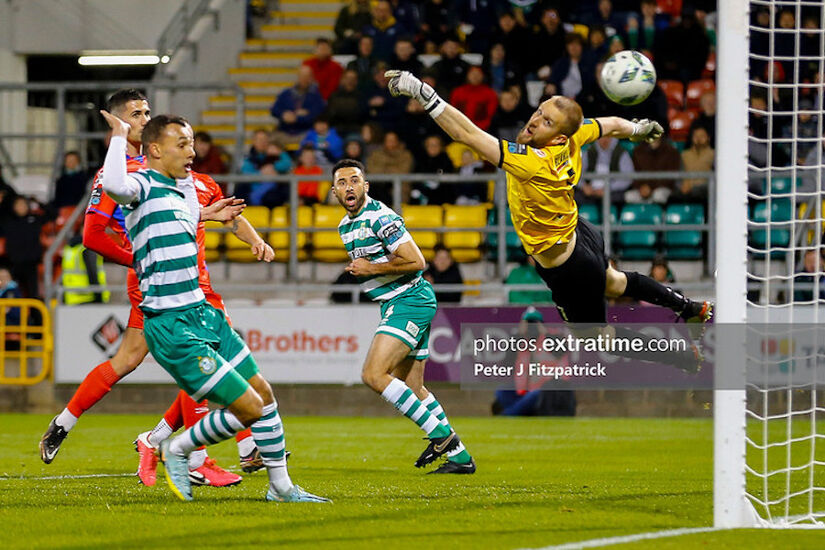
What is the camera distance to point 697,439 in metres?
12.2

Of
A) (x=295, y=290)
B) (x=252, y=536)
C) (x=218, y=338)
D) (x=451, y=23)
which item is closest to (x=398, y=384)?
(x=218, y=338)

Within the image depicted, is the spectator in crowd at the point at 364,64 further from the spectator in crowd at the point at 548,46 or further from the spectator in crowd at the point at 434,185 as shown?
the spectator in crowd at the point at 548,46

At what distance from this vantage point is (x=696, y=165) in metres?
16.0

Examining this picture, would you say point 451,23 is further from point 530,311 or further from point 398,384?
point 398,384

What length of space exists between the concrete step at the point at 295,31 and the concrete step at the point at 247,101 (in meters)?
1.52

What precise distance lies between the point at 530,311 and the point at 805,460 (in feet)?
16.2

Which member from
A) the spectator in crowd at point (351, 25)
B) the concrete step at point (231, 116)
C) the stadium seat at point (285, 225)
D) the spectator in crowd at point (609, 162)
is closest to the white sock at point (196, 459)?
the stadium seat at point (285, 225)

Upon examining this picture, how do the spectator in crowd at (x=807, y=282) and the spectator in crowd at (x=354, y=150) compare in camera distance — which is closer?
the spectator in crowd at (x=807, y=282)

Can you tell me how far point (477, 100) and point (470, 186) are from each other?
1.26m

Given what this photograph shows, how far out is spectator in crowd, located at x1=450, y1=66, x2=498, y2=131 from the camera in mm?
17062

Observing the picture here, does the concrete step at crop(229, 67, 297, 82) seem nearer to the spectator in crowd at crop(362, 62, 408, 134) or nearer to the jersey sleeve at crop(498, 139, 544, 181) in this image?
the spectator in crowd at crop(362, 62, 408, 134)

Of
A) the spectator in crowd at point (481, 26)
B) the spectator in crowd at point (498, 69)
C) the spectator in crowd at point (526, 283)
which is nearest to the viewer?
the spectator in crowd at point (526, 283)

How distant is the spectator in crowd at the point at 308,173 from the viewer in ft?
55.2

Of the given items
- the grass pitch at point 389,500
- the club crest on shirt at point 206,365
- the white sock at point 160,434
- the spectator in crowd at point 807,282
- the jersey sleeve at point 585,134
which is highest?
the jersey sleeve at point 585,134
